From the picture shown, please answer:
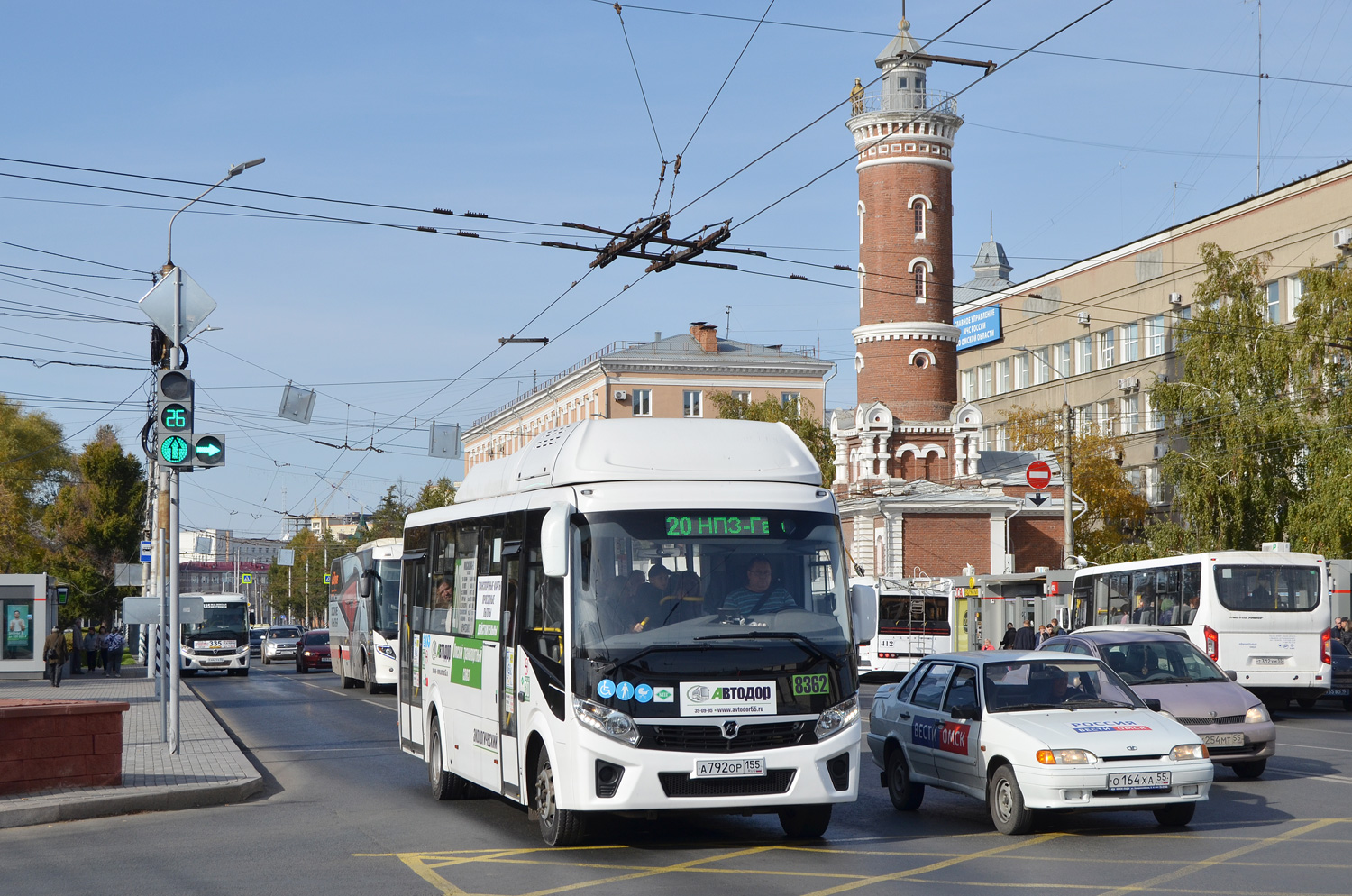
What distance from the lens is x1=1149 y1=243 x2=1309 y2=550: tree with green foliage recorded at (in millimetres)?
44156

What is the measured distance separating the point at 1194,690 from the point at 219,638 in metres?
39.8

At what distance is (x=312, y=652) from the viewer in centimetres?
5188

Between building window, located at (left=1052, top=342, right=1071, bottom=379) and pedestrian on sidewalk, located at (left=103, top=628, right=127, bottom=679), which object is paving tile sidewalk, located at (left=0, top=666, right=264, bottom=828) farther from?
building window, located at (left=1052, top=342, right=1071, bottom=379)

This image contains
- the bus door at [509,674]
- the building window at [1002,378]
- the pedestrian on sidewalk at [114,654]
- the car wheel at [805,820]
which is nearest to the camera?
the car wheel at [805,820]

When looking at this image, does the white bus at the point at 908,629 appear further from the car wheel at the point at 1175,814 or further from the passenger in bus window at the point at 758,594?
the passenger in bus window at the point at 758,594

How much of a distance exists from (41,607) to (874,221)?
36732 millimetres

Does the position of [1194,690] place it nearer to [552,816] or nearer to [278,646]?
[552,816]

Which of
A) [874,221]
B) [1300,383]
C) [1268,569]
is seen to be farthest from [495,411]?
[1268,569]

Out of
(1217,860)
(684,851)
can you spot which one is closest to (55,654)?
(684,851)

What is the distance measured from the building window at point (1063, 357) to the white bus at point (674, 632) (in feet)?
218

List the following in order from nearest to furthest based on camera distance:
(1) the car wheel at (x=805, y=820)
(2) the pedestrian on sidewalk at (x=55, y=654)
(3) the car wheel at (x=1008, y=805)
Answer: (1) the car wheel at (x=805, y=820) < (3) the car wheel at (x=1008, y=805) < (2) the pedestrian on sidewalk at (x=55, y=654)

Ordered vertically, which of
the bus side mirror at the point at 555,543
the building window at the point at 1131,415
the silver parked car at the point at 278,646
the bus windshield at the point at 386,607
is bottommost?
the silver parked car at the point at 278,646

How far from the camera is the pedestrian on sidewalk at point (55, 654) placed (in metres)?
38.9

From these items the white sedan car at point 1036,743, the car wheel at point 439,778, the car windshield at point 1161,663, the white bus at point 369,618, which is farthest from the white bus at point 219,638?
the white sedan car at point 1036,743
